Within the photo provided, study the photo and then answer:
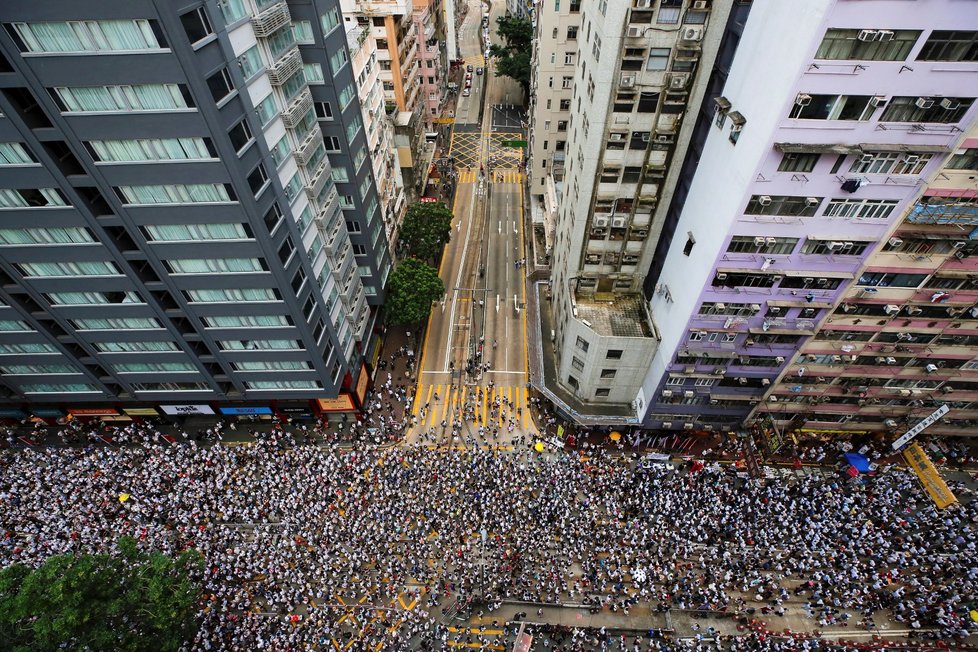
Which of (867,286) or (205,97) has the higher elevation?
(205,97)

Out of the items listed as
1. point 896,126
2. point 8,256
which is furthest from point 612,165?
point 8,256

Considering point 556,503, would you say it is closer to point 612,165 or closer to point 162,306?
point 612,165

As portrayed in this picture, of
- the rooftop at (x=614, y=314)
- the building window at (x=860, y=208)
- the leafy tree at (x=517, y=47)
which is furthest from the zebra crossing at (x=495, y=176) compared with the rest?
the building window at (x=860, y=208)

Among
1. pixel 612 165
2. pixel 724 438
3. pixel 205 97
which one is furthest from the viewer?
pixel 724 438

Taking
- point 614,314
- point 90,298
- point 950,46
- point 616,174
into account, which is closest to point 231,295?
point 90,298

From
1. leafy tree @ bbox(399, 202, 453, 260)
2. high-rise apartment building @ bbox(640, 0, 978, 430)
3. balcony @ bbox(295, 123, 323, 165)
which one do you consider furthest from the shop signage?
high-rise apartment building @ bbox(640, 0, 978, 430)

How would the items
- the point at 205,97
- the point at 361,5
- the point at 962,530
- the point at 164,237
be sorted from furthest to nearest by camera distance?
1. the point at 361,5
2. the point at 962,530
3. the point at 164,237
4. the point at 205,97

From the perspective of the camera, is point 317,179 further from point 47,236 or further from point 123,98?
point 47,236
